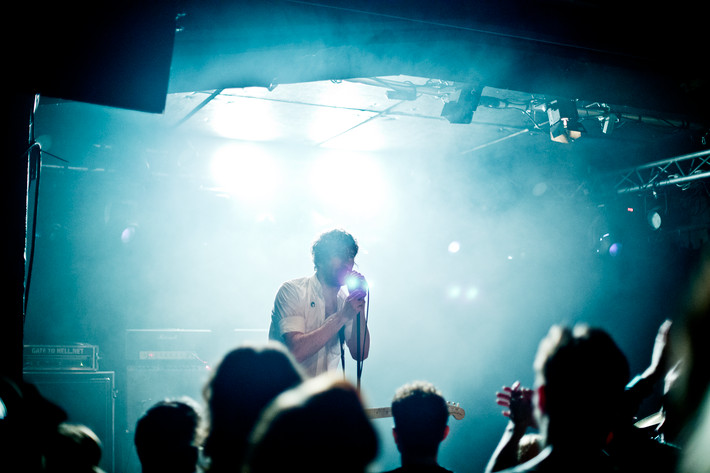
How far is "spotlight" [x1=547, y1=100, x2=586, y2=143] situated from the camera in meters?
4.82

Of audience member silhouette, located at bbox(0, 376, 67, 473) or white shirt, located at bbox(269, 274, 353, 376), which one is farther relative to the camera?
white shirt, located at bbox(269, 274, 353, 376)

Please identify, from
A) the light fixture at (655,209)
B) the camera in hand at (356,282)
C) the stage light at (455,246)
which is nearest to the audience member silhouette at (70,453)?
the camera in hand at (356,282)

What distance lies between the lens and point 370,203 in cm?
819

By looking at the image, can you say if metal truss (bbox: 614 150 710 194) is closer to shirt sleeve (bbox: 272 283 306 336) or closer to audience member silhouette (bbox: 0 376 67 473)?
shirt sleeve (bbox: 272 283 306 336)

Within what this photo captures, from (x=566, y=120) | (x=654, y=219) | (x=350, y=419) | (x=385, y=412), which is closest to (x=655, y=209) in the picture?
(x=654, y=219)

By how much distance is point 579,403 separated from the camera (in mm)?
1224

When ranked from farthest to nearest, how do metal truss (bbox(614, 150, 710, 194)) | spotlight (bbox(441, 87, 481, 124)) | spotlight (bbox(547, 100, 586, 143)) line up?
1. metal truss (bbox(614, 150, 710, 194))
2. spotlight (bbox(547, 100, 586, 143))
3. spotlight (bbox(441, 87, 481, 124))

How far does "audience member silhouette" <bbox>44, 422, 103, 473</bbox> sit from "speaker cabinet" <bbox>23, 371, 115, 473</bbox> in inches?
168

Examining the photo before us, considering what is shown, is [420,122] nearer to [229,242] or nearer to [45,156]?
[229,242]

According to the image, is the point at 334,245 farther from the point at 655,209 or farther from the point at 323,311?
the point at 655,209

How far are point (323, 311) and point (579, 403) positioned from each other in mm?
1894

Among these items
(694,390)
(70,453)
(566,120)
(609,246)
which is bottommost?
(70,453)

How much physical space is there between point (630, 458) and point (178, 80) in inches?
116

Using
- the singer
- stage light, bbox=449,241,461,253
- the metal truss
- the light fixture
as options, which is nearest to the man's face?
the singer
